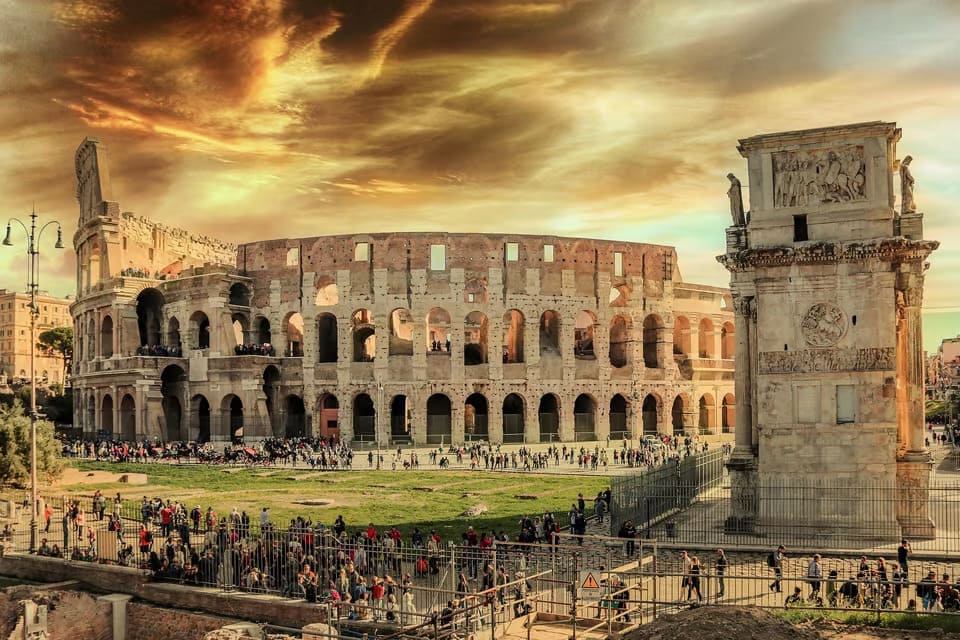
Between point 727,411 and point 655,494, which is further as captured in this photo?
point 727,411

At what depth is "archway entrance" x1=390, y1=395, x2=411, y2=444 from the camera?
172ft

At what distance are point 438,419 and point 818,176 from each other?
34.6 meters

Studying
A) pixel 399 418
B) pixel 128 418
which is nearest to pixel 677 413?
pixel 399 418

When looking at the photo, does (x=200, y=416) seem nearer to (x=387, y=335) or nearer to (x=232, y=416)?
(x=232, y=416)

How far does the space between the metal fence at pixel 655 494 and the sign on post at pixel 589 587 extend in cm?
424

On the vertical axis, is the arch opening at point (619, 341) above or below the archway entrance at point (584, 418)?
above

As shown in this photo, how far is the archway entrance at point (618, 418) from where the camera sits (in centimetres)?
5453

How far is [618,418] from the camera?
55.6 metres

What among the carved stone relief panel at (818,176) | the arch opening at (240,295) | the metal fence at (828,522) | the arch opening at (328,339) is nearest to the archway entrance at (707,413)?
the arch opening at (328,339)

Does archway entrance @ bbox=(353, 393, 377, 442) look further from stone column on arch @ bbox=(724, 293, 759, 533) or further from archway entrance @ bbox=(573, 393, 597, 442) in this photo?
stone column on arch @ bbox=(724, 293, 759, 533)

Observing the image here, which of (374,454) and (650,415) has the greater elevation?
(650,415)

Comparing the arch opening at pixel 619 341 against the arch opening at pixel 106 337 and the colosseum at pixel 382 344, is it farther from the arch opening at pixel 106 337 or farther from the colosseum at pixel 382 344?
the arch opening at pixel 106 337

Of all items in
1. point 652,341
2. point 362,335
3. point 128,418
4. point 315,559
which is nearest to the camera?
point 315,559

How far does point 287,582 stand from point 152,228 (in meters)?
48.9
